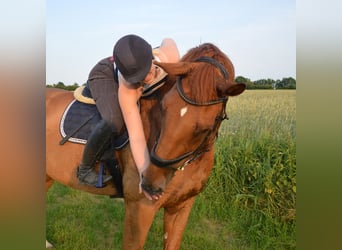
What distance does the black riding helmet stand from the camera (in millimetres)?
1978

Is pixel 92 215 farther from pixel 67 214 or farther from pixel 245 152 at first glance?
pixel 245 152

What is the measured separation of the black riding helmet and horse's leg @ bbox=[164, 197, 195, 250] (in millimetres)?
1204

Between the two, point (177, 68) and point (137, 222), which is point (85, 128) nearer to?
point (137, 222)

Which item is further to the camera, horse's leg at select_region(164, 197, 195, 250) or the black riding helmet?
horse's leg at select_region(164, 197, 195, 250)

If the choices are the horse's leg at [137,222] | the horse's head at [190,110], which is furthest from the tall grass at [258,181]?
the horse's head at [190,110]

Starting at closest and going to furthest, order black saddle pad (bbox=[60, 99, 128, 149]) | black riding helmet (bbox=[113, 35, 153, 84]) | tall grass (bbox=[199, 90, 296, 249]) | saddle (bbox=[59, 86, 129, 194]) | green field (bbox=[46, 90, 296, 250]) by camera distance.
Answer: black riding helmet (bbox=[113, 35, 153, 84]) < saddle (bbox=[59, 86, 129, 194]) < black saddle pad (bbox=[60, 99, 128, 149]) < green field (bbox=[46, 90, 296, 250]) < tall grass (bbox=[199, 90, 296, 249])

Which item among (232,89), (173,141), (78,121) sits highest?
(232,89)

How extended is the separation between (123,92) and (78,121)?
653mm

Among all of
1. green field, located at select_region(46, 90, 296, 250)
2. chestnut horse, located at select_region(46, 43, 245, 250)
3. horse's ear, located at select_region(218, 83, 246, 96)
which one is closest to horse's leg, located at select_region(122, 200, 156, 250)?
chestnut horse, located at select_region(46, 43, 245, 250)

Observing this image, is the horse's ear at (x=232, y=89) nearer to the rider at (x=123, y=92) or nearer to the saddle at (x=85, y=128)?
the rider at (x=123, y=92)

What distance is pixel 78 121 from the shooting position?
2.63 metres

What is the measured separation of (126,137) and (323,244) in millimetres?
1624

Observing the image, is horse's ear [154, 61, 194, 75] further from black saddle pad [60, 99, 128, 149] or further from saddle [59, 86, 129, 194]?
black saddle pad [60, 99, 128, 149]

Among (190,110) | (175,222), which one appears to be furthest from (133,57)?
(175,222)
